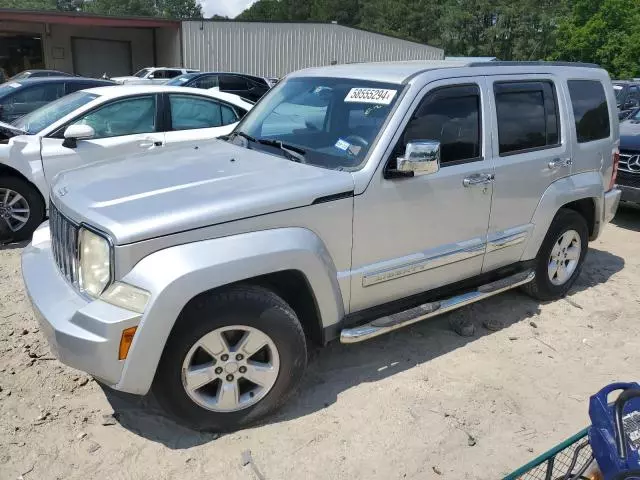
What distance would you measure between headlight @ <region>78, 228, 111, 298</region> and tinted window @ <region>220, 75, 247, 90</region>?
15.3m

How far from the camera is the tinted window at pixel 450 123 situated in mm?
3561

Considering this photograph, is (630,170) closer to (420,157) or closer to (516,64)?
(516,64)

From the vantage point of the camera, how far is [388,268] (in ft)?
11.4

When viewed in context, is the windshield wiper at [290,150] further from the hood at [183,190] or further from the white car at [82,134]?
the white car at [82,134]

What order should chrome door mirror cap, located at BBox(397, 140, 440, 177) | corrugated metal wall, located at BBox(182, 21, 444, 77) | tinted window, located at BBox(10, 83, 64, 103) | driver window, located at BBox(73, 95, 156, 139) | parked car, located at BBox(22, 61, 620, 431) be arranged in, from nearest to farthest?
parked car, located at BBox(22, 61, 620, 431), chrome door mirror cap, located at BBox(397, 140, 440, 177), driver window, located at BBox(73, 95, 156, 139), tinted window, located at BBox(10, 83, 64, 103), corrugated metal wall, located at BBox(182, 21, 444, 77)

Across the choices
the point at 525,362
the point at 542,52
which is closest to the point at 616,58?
the point at 542,52

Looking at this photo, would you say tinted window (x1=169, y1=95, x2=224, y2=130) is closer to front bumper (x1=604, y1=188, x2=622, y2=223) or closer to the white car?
the white car

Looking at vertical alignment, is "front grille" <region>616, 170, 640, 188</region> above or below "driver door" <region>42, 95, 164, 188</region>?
below

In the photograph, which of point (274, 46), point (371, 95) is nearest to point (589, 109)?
point (371, 95)

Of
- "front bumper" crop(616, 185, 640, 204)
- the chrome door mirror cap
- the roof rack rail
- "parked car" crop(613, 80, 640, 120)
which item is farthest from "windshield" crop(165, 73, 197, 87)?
the chrome door mirror cap

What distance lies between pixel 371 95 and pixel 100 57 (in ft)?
99.6

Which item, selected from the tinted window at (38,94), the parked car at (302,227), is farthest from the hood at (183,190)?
the tinted window at (38,94)

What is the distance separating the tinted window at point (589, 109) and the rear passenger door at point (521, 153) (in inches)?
8.9

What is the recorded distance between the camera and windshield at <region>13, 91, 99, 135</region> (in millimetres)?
6227
